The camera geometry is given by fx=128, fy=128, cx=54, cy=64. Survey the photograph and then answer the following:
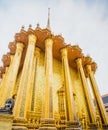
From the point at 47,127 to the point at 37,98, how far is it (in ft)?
9.50

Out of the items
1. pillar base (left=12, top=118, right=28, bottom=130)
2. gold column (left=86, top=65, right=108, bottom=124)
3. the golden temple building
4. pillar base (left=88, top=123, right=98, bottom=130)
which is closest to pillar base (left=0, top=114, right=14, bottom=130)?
the golden temple building

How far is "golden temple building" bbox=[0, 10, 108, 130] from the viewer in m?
6.91

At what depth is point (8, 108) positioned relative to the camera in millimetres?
4477

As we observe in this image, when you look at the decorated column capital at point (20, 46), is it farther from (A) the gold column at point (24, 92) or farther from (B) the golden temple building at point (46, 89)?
(A) the gold column at point (24, 92)

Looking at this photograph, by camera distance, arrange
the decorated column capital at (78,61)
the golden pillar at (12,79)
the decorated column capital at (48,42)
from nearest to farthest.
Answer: the golden pillar at (12,79) < the decorated column capital at (48,42) < the decorated column capital at (78,61)

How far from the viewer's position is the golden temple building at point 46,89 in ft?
22.7

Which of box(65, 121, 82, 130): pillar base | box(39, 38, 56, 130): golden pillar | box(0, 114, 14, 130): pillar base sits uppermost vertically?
box(39, 38, 56, 130): golden pillar

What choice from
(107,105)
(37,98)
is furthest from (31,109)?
(107,105)

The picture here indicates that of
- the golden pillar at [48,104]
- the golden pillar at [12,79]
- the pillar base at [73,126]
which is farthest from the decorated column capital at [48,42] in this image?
the pillar base at [73,126]

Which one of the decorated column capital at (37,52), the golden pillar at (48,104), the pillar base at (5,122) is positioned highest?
the decorated column capital at (37,52)

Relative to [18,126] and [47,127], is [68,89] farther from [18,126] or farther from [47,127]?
[18,126]

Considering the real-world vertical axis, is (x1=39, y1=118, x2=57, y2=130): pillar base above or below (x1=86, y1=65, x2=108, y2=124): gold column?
below

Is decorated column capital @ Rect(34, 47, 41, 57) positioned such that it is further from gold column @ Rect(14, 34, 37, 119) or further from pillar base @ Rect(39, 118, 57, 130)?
pillar base @ Rect(39, 118, 57, 130)

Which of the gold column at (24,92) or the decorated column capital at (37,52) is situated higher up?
the decorated column capital at (37,52)
